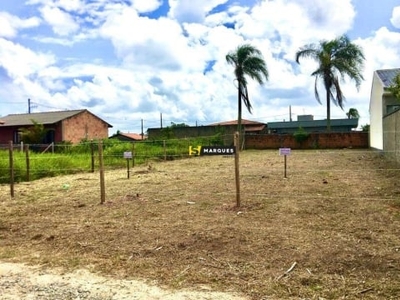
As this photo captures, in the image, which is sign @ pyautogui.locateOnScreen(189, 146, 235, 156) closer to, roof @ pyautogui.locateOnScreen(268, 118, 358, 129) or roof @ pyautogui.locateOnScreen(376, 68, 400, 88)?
roof @ pyautogui.locateOnScreen(376, 68, 400, 88)

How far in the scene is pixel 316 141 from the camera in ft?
103

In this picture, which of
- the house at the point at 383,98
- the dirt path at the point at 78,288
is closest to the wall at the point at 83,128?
the house at the point at 383,98

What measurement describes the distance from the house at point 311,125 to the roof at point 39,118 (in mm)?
20567

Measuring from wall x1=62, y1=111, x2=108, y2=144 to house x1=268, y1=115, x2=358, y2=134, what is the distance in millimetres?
17401

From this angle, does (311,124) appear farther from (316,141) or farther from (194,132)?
(194,132)

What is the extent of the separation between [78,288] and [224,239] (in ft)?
6.30

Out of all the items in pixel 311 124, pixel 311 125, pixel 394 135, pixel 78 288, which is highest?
pixel 311 124

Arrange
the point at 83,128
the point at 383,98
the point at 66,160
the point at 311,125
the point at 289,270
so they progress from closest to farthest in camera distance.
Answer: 1. the point at 289,270
2. the point at 66,160
3. the point at 383,98
4. the point at 83,128
5. the point at 311,125

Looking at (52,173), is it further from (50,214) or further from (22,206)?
(50,214)

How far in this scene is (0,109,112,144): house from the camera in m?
32.7

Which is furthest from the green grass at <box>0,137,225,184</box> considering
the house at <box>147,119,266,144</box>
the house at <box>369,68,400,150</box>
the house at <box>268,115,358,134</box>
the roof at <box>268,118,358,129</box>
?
the roof at <box>268,118,358,129</box>

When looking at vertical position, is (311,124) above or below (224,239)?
above

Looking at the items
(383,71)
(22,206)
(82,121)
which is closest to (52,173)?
(22,206)

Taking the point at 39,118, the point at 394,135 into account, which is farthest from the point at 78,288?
the point at 39,118
